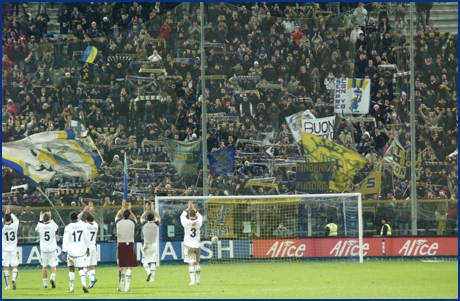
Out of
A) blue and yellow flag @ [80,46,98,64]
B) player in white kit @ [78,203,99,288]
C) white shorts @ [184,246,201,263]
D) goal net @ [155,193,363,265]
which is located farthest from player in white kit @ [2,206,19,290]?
blue and yellow flag @ [80,46,98,64]

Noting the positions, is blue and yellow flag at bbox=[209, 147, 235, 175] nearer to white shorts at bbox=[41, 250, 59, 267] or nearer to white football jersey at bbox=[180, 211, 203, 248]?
white football jersey at bbox=[180, 211, 203, 248]

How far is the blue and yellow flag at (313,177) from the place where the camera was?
3493 centimetres

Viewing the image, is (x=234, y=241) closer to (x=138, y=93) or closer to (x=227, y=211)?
(x=227, y=211)

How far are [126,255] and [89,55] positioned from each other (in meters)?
17.0

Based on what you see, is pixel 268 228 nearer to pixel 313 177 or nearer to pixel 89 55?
pixel 313 177

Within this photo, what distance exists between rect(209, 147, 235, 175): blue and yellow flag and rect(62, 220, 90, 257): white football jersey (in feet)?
44.1

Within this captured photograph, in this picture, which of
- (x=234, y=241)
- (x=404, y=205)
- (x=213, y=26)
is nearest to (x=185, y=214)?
(x=234, y=241)

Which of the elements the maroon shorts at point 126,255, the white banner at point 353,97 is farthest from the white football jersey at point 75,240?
the white banner at point 353,97

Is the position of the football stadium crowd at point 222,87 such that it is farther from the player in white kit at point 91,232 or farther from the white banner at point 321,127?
the player in white kit at point 91,232

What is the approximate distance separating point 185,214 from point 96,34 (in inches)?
629

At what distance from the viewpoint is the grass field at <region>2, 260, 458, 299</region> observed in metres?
21.4

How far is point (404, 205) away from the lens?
34.0 meters

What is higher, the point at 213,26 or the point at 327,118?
the point at 213,26

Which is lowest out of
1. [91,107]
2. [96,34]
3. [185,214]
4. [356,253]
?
[356,253]
